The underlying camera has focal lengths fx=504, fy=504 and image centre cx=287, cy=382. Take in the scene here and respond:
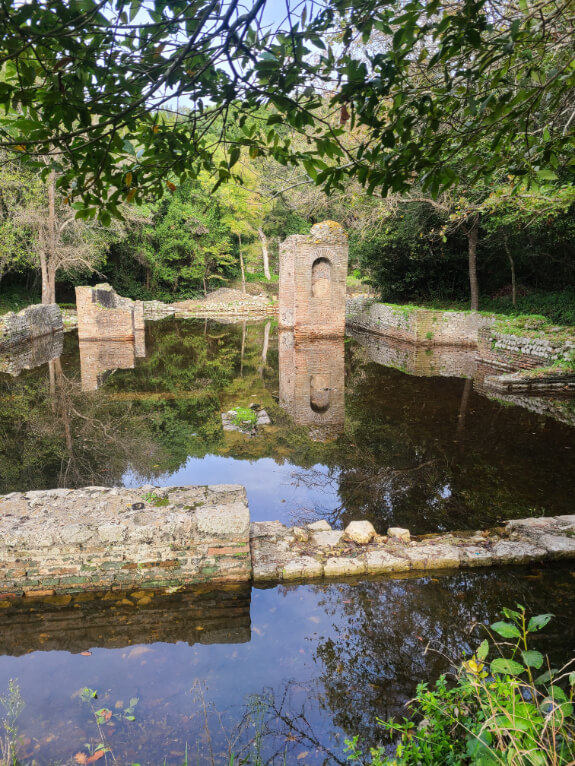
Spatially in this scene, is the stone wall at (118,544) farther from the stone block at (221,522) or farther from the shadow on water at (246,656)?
the shadow on water at (246,656)

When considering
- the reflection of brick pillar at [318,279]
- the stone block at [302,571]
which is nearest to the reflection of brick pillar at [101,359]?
the reflection of brick pillar at [318,279]

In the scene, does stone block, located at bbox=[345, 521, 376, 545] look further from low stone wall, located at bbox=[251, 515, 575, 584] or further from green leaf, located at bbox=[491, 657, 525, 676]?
green leaf, located at bbox=[491, 657, 525, 676]

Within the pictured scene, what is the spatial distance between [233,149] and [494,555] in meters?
3.85

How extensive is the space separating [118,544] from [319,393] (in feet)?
24.8

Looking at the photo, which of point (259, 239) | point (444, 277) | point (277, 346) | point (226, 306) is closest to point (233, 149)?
point (277, 346)

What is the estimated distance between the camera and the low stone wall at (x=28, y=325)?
642 inches

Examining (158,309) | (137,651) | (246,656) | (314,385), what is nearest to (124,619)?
(137,651)

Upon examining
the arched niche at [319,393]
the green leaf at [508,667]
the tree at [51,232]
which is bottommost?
the arched niche at [319,393]

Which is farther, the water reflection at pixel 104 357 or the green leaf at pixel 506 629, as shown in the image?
the water reflection at pixel 104 357

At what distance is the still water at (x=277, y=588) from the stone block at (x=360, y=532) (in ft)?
1.74

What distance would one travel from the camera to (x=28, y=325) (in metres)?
18.2

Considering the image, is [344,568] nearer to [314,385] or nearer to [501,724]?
[501,724]

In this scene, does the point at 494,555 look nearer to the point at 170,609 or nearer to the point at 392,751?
the point at 392,751

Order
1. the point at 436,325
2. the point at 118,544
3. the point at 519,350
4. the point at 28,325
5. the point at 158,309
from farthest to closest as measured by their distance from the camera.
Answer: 1. the point at 158,309
2. the point at 28,325
3. the point at 436,325
4. the point at 519,350
5. the point at 118,544
